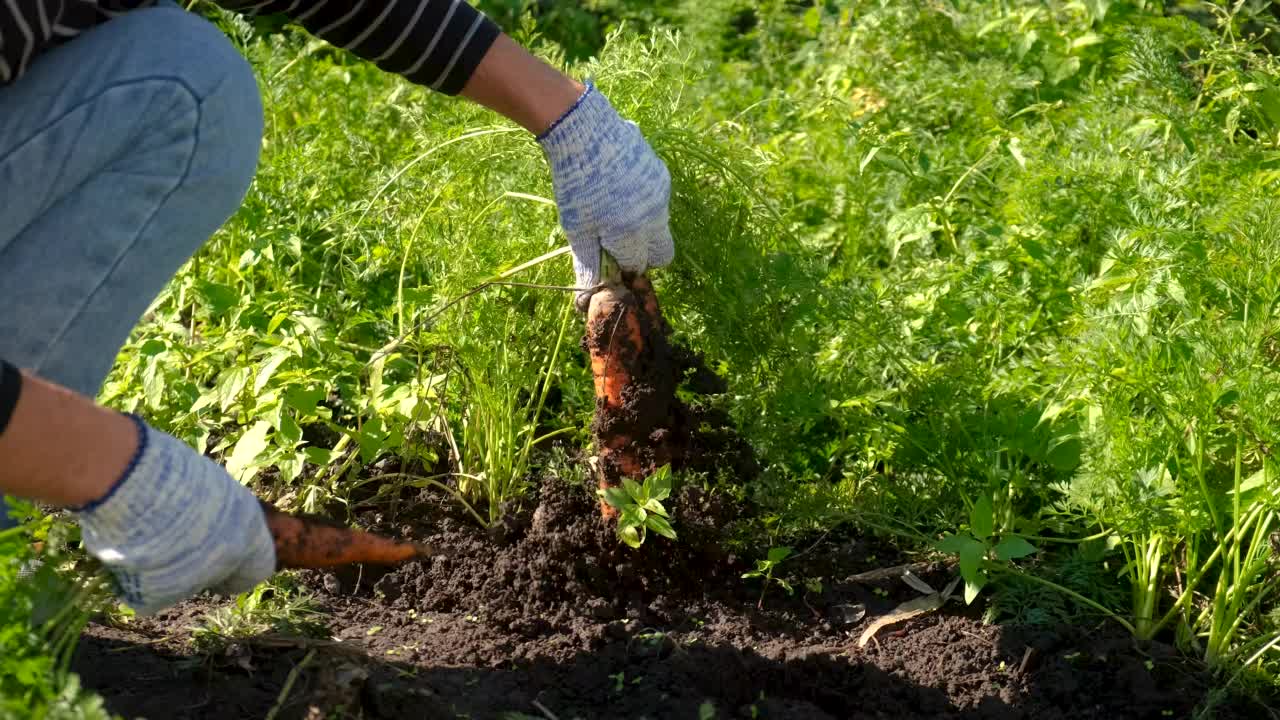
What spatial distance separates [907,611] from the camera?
207cm

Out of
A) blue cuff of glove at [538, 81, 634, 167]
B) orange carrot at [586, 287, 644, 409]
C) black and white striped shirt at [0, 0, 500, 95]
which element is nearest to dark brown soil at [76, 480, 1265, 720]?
orange carrot at [586, 287, 644, 409]

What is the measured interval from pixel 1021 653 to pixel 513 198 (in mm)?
1161

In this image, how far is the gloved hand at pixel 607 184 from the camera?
1.94 meters

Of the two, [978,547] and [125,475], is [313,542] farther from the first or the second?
[978,547]

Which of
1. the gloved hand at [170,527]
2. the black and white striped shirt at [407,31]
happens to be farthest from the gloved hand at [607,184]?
the gloved hand at [170,527]

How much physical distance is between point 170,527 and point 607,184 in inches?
33.8

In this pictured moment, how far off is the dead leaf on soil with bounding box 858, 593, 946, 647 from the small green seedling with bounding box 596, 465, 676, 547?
36 cm

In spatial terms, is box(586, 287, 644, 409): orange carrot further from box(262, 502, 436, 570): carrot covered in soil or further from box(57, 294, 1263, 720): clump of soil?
box(262, 502, 436, 570): carrot covered in soil

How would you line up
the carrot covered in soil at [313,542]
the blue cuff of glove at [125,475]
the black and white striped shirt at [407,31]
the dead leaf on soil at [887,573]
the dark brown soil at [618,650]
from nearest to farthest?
the blue cuff of glove at [125,475]
the carrot covered in soil at [313,542]
the dark brown soil at [618,650]
the black and white striped shirt at [407,31]
the dead leaf on soil at [887,573]

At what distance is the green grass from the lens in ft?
6.23

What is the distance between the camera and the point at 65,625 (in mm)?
1382

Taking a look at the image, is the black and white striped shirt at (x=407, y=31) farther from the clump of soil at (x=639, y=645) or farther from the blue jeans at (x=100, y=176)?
the clump of soil at (x=639, y=645)

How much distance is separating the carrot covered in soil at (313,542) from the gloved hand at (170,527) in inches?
1.3

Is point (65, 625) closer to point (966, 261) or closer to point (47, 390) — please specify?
point (47, 390)
